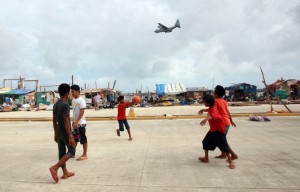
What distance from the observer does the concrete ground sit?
5.00 m

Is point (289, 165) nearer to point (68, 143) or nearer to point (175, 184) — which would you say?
point (175, 184)

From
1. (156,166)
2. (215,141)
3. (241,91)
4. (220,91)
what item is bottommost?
(156,166)

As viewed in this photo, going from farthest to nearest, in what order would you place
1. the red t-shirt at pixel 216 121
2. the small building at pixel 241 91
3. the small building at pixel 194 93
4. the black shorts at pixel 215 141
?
the small building at pixel 194 93 → the small building at pixel 241 91 → the red t-shirt at pixel 216 121 → the black shorts at pixel 215 141

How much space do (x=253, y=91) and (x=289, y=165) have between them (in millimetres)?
46198

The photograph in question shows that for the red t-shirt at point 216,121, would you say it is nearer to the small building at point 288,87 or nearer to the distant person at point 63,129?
the distant person at point 63,129

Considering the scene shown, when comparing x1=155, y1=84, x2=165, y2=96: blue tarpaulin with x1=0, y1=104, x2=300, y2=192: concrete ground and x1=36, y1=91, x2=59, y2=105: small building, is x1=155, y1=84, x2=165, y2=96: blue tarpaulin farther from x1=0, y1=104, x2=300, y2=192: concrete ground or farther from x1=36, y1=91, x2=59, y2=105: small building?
x1=0, y1=104, x2=300, y2=192: concrete ground

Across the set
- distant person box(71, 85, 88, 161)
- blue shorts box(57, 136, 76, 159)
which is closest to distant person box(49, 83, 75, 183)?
blue shorts box(57, 136, 76, 159)

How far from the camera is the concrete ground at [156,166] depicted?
5.00 m

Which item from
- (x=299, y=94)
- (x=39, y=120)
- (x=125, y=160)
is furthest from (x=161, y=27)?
(x=125, y=160)

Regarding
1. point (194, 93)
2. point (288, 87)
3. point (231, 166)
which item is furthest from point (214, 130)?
point (194, 93)

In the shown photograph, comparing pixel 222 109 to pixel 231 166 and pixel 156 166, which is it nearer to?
pixel 231 166

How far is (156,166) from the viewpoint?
6.25m

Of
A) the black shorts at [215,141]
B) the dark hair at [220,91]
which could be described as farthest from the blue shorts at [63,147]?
the dark hair at [220,91]

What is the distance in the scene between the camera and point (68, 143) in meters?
5.48
